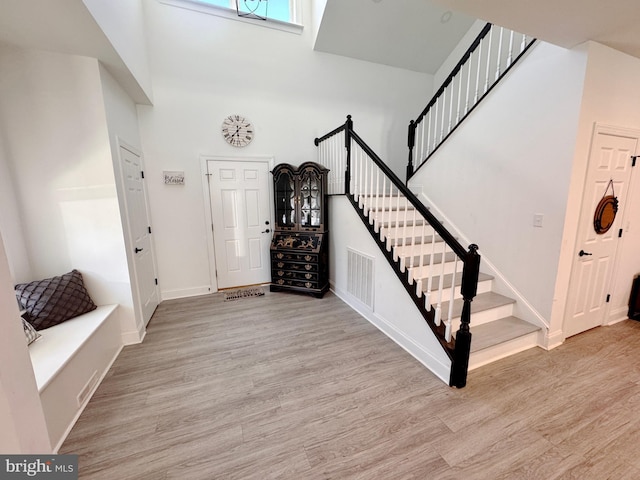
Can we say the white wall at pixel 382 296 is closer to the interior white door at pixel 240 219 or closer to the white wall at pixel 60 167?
the interior white door at pixel 240 219

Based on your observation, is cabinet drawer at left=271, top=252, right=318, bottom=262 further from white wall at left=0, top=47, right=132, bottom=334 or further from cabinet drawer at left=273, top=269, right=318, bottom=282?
white wall at left=0, top=47, right=132, bottom=334

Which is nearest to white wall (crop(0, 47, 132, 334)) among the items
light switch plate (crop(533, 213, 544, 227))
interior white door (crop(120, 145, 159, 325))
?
interior white door (crop(120, 145, 159, 325))

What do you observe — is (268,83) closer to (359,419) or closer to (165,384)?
(165,384)

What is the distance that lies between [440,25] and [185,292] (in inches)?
223

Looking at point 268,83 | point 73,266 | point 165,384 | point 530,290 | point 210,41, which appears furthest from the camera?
point 268,83

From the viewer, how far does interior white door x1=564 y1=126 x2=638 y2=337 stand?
2.37 metres

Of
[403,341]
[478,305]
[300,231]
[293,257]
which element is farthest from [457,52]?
[403,341]

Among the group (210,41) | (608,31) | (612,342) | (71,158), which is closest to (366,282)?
(612,342)

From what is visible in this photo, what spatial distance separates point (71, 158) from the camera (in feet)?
7.54

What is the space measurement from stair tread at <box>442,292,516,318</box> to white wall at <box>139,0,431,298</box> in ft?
9.87

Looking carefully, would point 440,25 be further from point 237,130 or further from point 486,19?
point 237,130

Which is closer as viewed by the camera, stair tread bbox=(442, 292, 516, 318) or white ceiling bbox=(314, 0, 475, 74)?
stair tread bbox=(442, 292, 516, 318)

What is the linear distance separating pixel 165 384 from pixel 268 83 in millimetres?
3943

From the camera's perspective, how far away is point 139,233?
119 inches
